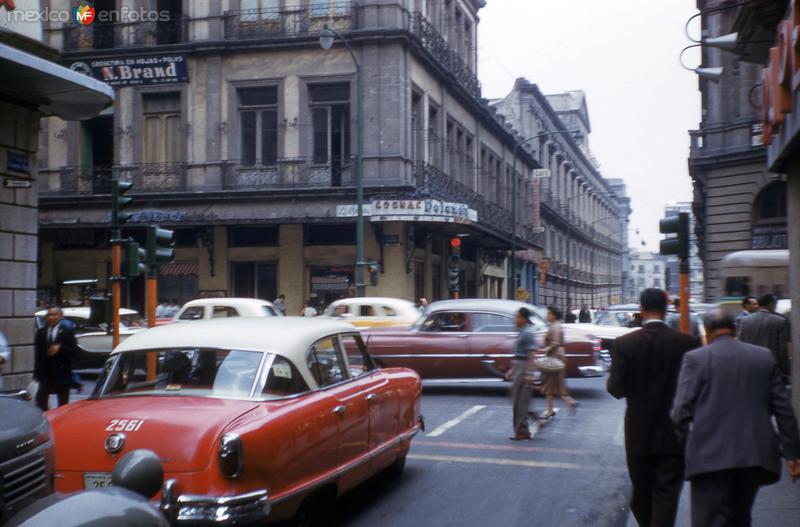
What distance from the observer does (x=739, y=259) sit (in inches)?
1035

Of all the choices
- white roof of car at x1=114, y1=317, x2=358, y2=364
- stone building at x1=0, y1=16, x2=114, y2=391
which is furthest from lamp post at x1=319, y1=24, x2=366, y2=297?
white roof of car at x1=114, y1=317, x2=358, y2=364

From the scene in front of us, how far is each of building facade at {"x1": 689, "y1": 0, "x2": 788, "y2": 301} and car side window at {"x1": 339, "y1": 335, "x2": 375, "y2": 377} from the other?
25352mm

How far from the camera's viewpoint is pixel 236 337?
672 centimetres

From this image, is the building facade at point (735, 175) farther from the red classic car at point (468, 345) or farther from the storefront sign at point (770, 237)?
the red classic car at point (468, 345)

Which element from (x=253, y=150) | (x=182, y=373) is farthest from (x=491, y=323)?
(x=253, y=150)

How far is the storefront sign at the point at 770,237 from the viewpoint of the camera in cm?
3139

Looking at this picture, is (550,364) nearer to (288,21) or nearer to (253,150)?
(253,150)

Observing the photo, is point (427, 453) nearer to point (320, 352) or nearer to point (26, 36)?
Answer: point (320, 352)

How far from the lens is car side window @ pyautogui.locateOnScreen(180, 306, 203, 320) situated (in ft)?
65.7

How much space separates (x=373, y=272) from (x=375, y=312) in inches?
253

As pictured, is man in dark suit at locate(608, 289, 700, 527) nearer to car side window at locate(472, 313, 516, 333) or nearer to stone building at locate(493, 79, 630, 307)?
car side window at locate(472, 313, 516, 333)

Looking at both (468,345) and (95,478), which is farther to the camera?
(468,345)

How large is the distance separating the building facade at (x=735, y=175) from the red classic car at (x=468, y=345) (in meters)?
17.2

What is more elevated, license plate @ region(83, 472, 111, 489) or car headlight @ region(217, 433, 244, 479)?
car headlight @ region(217, 433, 244, 479)
